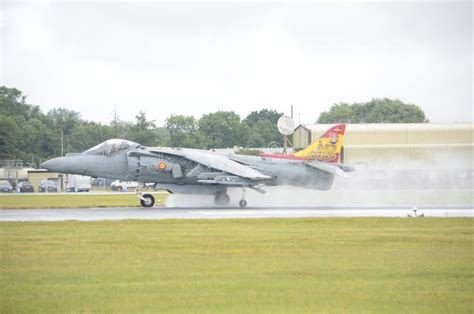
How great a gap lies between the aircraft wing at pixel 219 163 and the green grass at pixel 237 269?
10.4 meters

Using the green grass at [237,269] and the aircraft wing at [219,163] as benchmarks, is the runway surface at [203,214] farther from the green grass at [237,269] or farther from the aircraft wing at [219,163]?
the green grass at [237,269]

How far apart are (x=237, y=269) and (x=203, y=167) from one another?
62.2 ft

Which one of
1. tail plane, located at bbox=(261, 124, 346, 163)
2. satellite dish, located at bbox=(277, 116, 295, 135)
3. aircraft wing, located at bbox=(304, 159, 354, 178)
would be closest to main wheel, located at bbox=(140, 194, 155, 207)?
tail plane, located at bbox=(261, 124, 346, 163)

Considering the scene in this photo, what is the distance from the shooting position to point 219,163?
1280 inches

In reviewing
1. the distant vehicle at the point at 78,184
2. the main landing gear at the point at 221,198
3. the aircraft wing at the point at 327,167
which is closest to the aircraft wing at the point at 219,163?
the main landing gear at the point at 221,198

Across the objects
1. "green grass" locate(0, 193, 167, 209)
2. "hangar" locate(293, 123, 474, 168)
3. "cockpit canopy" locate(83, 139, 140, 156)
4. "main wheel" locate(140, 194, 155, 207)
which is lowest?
"green grass" locate(0, 193, 167, 209)

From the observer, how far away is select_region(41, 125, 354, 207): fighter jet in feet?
106

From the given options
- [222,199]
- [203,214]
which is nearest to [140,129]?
[222,199]

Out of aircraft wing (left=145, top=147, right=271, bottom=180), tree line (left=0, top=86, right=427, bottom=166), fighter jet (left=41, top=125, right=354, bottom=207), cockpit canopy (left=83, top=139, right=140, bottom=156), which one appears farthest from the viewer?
tree line (left=0, top=86, right=427, bottom=166)

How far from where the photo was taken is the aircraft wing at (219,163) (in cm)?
3203

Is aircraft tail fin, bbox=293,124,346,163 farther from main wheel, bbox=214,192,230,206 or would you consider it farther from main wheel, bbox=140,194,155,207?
main wheel, bbox=140,194,155,207

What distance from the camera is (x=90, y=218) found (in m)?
26.1

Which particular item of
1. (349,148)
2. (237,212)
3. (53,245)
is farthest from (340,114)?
(53,245)

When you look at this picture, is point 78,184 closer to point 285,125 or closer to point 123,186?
point 123,186
